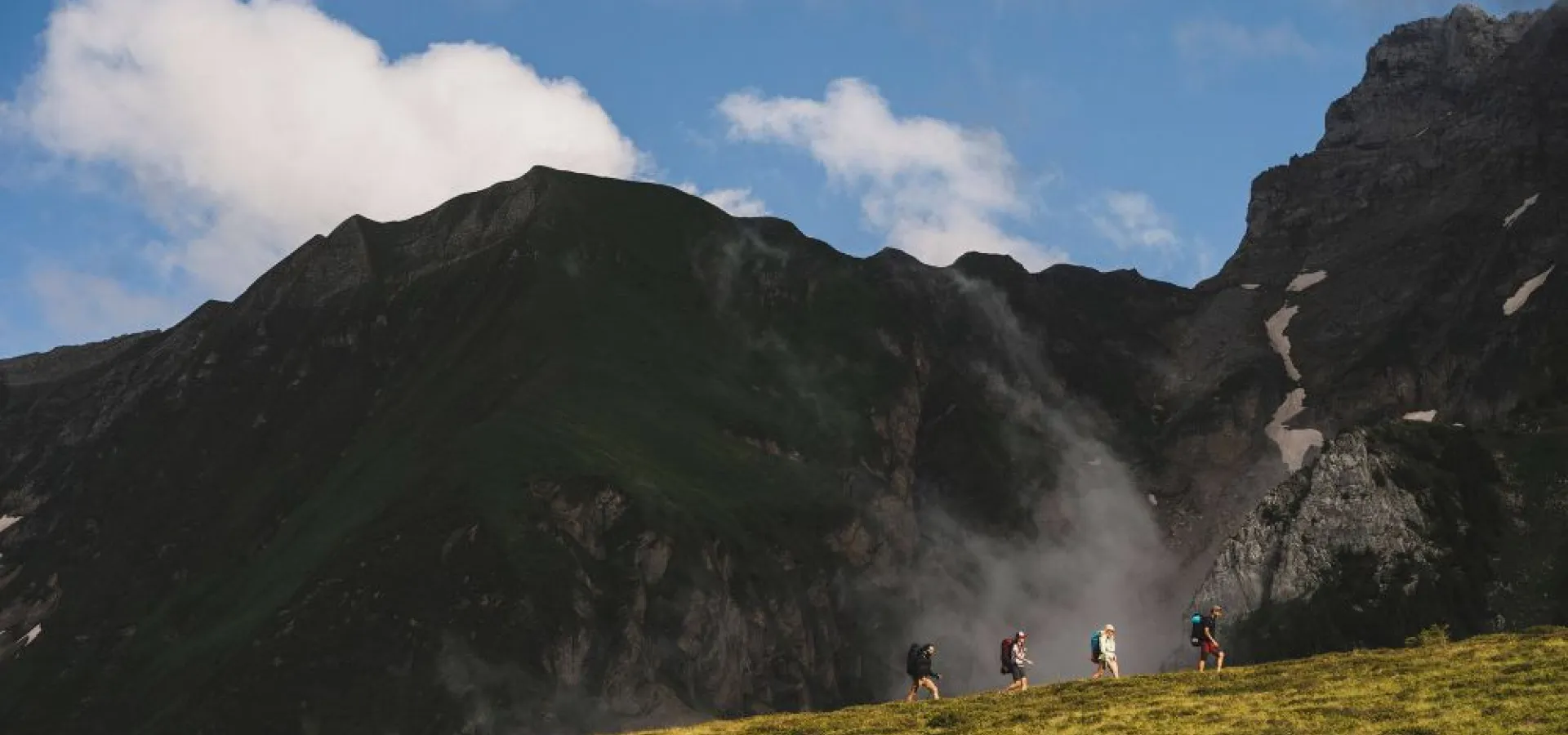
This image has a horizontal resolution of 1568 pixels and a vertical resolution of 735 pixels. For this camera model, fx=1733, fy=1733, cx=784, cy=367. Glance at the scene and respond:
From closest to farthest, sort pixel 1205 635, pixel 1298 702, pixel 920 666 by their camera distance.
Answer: pixel 1298 702, pixel 1205 635, pixel 920 666

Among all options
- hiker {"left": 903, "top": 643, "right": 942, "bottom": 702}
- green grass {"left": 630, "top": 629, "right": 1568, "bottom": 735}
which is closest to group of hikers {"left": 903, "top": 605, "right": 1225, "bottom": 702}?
hiker {"left": 903, "top": 643, "right": 942, "bottom": 702}

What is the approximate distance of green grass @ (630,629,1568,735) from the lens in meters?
54.3

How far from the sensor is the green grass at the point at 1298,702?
54.3 metres

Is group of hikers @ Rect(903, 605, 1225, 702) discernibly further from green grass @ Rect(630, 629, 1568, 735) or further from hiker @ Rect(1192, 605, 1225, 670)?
green grass @ Rect(630, 629, 1568, 735)

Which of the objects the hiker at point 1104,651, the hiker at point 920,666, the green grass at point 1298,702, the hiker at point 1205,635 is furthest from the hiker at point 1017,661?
the hiker at point 1205,635

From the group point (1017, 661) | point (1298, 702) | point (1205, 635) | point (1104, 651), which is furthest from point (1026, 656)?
point (1298, 702)

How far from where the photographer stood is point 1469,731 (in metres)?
51.0

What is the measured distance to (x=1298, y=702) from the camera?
6012 centimetres

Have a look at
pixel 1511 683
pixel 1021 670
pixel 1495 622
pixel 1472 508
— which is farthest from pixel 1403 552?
pixel 1511 683

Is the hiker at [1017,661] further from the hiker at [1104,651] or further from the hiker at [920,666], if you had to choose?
the hiker at [920,666]

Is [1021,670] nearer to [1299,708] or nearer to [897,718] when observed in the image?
[897,718]

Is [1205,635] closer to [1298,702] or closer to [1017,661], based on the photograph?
[1017,661]

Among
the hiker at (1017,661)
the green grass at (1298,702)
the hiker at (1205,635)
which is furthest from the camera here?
the hiker at (1017,661)

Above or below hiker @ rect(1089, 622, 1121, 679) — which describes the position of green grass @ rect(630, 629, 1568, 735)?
below
